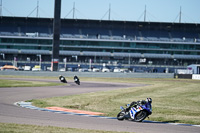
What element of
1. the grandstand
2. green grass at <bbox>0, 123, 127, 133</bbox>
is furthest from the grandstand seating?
green grass at <bbox>0, 123, 127, 133</bbox>

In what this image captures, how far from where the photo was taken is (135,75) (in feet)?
247

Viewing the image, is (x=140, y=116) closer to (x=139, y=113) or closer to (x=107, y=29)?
(x=139, y=113)

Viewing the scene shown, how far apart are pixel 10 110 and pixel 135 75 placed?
5759 centimetres

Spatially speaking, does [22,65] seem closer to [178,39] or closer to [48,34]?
[48,34]

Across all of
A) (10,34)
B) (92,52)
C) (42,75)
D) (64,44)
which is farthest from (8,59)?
(42,75)

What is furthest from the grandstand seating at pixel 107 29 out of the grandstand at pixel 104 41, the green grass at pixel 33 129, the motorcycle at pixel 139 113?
the green grass at pixel 33 129

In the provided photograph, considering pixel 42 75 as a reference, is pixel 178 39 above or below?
above

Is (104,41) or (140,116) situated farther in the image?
(104,41)

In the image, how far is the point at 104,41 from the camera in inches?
4227

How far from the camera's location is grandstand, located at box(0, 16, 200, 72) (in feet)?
347

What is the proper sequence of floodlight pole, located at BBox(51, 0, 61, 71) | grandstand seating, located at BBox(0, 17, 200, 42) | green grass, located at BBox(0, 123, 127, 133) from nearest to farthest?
green grass, located at BBox(0, 123, 127, 133)
floodlight pole, located at BBox(51, 0, 61, 71)
grandstand seating, located at BBox(0, 17, 200, 42)

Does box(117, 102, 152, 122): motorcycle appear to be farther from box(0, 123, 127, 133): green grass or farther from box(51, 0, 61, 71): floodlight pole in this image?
box(51, 0, 61, 71): floodlight pole

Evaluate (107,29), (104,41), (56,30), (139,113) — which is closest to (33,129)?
(139,113)

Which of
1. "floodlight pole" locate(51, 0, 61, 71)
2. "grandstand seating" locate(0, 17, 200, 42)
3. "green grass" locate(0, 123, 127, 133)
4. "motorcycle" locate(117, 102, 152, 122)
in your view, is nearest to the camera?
"green grass" locate(0, 123, 127, 133)
